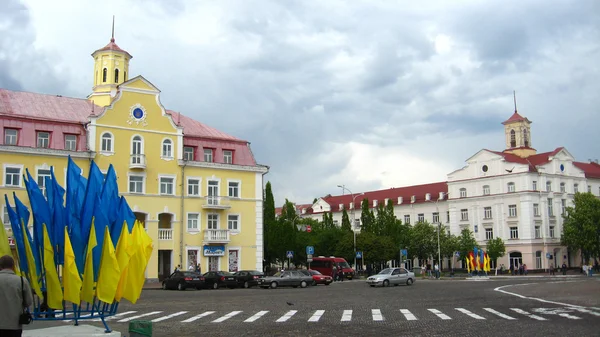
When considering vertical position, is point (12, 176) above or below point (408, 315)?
above

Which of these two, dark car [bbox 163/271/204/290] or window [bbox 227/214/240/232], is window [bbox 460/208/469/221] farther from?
dark car [bbox 163/271/204/290]

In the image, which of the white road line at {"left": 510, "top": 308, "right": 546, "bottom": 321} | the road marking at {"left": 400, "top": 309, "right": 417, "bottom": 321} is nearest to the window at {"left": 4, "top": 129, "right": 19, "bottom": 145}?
the road marking at {"left": 400, "top": 309, "right": 417, "bottom": 321}

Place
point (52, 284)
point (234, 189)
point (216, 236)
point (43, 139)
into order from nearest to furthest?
point (52, 284) < point (43, 139) < point (216, 236) < point (234, 189)

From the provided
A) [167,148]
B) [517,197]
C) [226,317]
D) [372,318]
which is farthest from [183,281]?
[517,197]

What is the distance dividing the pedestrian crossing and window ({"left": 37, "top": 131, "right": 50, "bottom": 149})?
26.7 m

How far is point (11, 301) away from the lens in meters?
8.86

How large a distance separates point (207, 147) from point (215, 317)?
33553 millimetres

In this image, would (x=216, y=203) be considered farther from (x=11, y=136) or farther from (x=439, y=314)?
(x=439, y=314)

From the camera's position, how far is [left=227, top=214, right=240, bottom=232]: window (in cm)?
5276

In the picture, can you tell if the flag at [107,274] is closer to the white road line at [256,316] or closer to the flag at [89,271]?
the flag at [89,271]

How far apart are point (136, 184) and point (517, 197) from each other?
55555mm

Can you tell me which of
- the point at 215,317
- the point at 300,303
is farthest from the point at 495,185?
the point at 215,317

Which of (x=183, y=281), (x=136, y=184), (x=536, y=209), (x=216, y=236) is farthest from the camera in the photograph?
(x=536, y=209)

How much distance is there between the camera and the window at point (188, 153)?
5184 centimetres
